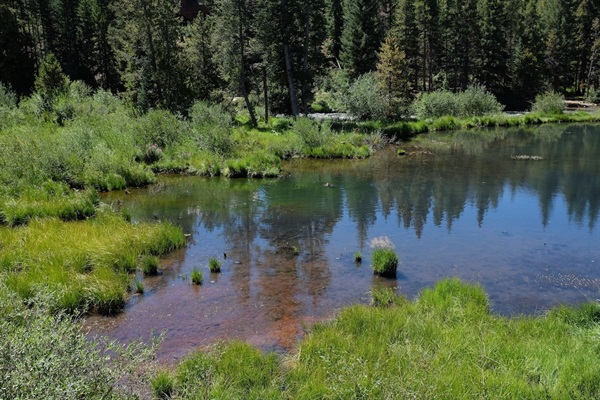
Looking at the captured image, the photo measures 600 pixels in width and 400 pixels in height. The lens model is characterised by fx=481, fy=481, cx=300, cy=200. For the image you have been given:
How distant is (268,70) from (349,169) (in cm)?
1578

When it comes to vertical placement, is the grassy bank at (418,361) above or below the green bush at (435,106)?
below

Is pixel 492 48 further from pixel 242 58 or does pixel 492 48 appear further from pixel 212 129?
pixel 212 129

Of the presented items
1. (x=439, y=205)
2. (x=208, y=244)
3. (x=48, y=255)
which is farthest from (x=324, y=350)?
(x=439, y=205)

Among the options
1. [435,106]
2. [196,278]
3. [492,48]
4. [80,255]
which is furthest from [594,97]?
[80,255]

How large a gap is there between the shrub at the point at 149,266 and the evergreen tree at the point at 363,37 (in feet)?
140

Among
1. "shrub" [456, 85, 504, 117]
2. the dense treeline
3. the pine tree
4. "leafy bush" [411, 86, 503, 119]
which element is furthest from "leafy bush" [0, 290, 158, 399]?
"shrub" [456, 85, 504, 117]

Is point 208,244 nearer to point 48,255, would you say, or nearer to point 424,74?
point 48,255

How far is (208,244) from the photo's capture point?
49.8ft

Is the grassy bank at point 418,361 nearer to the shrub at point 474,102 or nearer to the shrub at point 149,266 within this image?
the shrub at point 149,266

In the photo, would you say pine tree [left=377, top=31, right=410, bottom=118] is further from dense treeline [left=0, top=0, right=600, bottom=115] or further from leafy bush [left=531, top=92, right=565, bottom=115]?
leafy bush [left=531, top=92, right=565, bottom=115]

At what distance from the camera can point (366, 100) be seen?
39.8 metres

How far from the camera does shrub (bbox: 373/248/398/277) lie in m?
12.2

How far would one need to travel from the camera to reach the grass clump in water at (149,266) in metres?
12.2

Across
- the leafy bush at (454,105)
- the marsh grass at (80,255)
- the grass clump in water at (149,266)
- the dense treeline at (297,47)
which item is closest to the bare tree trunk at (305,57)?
the dense treeline at (297,47)
